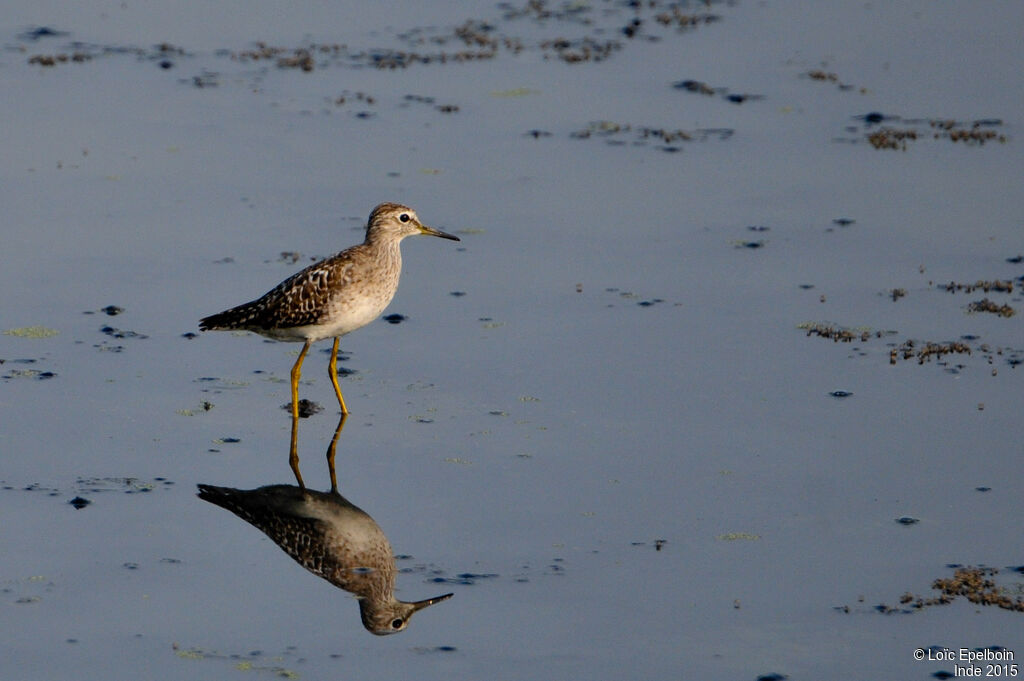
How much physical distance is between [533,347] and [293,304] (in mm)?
1983

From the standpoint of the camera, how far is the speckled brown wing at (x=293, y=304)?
12102mm

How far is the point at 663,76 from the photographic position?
1952 centimetres

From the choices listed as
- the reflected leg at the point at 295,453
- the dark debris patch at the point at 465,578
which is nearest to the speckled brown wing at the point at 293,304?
the reflected leg at the point at 295,453

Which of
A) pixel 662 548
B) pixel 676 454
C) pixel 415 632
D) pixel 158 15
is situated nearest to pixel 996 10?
pixel 158 15

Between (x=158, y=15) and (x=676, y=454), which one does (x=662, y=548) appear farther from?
(x=158, y=15)

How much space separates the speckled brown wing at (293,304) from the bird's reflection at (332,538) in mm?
1430

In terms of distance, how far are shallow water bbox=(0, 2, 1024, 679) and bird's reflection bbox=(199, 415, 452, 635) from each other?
0.13 m

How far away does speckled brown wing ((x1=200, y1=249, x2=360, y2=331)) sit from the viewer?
39.7ft

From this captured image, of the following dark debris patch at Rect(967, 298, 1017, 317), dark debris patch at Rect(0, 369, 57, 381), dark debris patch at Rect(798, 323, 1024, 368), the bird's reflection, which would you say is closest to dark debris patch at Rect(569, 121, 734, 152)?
dark debris patch at Rect(967, 298, 1017, 317)

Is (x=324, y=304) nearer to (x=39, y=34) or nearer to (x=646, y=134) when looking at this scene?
(x=646, y=134)

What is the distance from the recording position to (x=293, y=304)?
39.9 feet

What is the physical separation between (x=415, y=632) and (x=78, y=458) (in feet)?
10.7

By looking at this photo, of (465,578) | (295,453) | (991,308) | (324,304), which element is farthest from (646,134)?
(465,578)

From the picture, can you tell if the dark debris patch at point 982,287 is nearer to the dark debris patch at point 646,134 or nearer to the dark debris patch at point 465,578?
the dark debris patch at point 646,134
